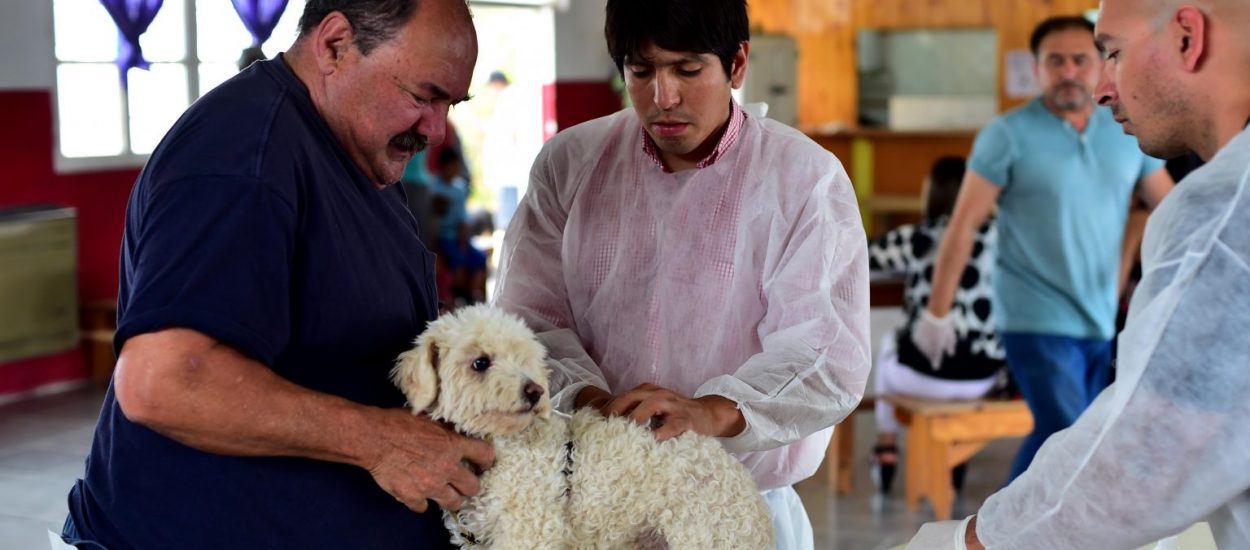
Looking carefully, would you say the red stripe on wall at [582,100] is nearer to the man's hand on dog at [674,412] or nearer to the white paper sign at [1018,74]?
the white paper sign at [1018,74]

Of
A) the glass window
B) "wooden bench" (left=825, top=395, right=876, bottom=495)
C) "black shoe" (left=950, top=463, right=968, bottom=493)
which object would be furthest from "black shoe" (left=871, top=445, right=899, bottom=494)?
the glass window

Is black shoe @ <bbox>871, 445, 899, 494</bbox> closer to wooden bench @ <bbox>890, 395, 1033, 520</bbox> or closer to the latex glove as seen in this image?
wooden bench @ <bbox>890, 395, 1033, 520</bbox>

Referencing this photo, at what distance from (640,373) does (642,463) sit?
1.33ft

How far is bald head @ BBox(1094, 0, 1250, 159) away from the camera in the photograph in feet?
4.28

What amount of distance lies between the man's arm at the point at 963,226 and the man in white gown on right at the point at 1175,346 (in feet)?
8.56

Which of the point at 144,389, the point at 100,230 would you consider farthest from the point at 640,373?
the point at 100,230

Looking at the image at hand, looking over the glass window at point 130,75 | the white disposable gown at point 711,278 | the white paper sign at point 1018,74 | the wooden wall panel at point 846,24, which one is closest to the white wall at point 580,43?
the wooden wall panel at point 846,24

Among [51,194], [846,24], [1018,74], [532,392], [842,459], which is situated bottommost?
[842,459]

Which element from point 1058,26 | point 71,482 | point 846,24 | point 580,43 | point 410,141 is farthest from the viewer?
point 846,24

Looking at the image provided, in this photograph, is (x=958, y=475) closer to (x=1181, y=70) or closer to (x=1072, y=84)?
(x=1072, y=84)

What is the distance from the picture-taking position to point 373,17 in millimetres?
1478

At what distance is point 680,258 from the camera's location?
6.35 ft

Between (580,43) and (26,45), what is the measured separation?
5390mm

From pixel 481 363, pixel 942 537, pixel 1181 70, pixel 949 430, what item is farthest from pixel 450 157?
pixel 1181 70
